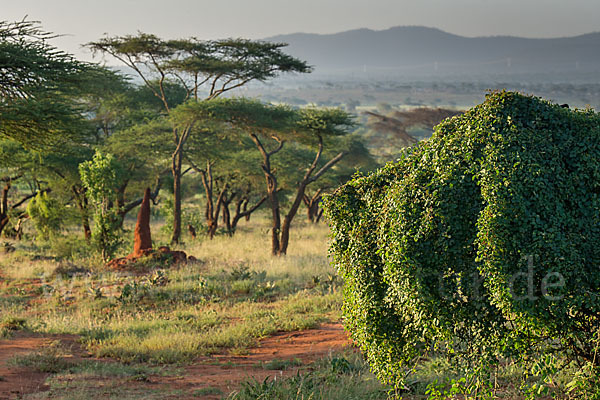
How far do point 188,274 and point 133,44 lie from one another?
11009 millimetres

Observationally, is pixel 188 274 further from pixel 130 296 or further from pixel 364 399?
pixel 364 399

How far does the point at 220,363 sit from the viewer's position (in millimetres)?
7766

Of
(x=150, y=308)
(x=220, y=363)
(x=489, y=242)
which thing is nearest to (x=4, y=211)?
(x=150, y=308)

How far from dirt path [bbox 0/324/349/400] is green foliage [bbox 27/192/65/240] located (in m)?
10.3

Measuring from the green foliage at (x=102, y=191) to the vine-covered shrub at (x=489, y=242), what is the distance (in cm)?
1131

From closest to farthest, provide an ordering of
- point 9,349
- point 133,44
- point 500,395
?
1. point 500,395
2. point 9,349
3. point 133,44

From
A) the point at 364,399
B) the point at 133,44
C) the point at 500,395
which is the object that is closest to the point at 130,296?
the point at 364,399

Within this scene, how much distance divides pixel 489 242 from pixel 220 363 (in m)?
4.68

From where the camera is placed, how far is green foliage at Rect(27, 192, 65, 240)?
728 inches

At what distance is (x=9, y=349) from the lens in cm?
810

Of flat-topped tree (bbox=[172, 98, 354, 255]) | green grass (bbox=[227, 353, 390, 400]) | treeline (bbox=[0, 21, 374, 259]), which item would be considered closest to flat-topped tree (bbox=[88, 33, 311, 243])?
treeline (bbox=[0, 21, 374, 259])

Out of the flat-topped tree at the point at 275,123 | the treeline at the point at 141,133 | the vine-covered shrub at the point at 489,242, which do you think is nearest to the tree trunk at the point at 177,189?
the treeline at the point at 141,133

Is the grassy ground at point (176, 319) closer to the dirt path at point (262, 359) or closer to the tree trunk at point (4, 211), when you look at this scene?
the dirt path at point (262, 359)

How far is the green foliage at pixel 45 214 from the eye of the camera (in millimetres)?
18500
